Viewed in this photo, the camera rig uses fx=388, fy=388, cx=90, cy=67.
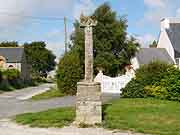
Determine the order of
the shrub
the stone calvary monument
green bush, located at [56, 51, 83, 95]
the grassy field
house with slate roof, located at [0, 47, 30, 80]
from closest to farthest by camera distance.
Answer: the grassy field
the stone calvary monument
the shrub
green bush, located at [56, 51, 83, 95]
house with slate roof, located at [0, 47, 30, 80]

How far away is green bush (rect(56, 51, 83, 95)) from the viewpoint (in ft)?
97.1

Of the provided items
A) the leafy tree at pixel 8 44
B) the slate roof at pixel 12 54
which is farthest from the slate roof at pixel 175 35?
the leafy tree at pixel 8 44

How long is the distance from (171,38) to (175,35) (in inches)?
26.0

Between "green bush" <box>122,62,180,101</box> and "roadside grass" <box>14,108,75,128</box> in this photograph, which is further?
"green bush" <box>122,62,180,101</box>

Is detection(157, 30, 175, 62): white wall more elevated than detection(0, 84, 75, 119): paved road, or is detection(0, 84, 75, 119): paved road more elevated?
detection(157, 30, 175, 62): white wall

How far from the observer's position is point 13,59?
7319 cm

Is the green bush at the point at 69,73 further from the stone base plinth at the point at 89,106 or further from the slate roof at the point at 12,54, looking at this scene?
the slate roof at the point at 12,54

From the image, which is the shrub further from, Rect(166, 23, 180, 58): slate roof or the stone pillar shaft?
Rect(166, 23, 180, 58): slate roof

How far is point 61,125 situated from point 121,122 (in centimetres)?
204

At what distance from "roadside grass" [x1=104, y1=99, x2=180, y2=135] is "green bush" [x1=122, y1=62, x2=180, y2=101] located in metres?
3.04

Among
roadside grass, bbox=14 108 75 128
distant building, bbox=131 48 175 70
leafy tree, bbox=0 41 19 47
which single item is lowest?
roadside grass, bbox=14 108 75 128

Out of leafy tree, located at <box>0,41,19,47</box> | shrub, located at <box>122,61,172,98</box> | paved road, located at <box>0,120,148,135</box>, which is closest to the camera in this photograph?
paved road, located at <box>0,120,148,135</box>

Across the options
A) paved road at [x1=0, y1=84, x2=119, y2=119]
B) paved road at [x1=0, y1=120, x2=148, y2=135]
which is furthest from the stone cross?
paved road at [x1=0, y1=84, x2=119, y2=119]

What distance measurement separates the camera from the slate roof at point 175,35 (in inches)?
1807
